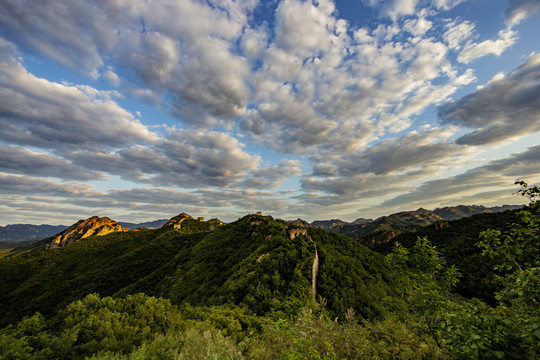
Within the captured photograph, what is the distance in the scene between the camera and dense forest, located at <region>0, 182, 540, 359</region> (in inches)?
251

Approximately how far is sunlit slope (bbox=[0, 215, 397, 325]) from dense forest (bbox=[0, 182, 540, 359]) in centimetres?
43

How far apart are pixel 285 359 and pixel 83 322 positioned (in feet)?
51.1

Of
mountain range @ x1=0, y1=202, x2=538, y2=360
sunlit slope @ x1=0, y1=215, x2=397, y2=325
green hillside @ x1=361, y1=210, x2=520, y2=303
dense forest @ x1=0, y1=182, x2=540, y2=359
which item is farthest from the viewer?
green hillside @ x1=361, y1=210, x2=520, y2=303

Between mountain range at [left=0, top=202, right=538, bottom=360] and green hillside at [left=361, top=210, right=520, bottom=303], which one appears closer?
mountain range at [left=0, top=202, right=538, bottom=360]

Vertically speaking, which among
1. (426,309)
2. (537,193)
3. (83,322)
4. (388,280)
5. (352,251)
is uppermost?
(537,193)

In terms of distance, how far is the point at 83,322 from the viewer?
13.9m

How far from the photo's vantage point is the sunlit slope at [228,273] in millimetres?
40812

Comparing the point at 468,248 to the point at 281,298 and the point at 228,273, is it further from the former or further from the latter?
the point at 228,273

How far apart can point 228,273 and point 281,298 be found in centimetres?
1982

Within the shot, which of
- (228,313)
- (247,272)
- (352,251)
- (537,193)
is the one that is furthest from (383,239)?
(537,193)

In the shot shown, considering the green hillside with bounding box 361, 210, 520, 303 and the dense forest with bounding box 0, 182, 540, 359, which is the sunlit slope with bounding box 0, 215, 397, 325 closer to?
the dense forest with bounding box 0, 182, 540, 359

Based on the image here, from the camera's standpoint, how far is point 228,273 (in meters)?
51.6

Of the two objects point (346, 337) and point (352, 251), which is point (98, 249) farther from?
point (346, 337)

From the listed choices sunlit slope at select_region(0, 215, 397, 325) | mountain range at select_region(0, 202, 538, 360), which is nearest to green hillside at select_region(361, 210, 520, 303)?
mountain range at select_region(0, 202, 538, 360)
